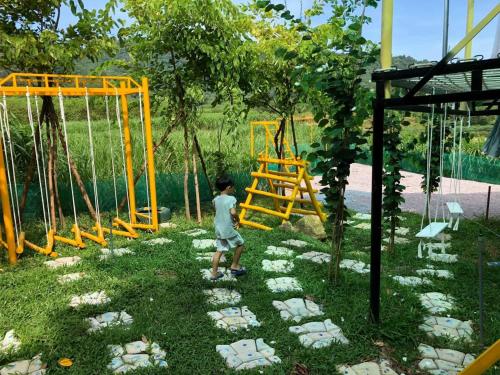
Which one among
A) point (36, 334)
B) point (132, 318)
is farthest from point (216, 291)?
point (36, 334)

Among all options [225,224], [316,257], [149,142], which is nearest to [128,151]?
[149,142]

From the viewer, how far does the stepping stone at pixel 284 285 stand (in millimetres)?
3671

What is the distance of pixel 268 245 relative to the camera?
197 inches

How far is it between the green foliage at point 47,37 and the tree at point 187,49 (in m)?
0.45

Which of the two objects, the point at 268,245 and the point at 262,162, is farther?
the point at 262,162

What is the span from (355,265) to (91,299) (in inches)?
99.6

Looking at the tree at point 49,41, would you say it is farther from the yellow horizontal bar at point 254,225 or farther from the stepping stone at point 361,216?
the stepping stone at point 361,216

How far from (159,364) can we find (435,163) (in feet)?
15.7

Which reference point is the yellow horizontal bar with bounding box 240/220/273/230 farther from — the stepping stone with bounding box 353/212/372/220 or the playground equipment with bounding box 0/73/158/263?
the stepping stone with bounding box 353/212/372/220

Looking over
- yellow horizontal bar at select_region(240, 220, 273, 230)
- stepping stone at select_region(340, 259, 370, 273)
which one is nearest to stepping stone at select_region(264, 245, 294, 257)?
stepping stone at select_region(340, 259, 370, 273)

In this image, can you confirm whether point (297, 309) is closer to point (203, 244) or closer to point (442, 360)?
point (442, 360)

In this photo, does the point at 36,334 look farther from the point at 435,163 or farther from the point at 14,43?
the point at 435,163

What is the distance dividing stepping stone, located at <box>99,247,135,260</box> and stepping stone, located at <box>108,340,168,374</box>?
1.81m

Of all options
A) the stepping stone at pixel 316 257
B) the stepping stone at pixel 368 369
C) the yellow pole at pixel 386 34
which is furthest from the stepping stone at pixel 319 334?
the yellow pole at pixel 386 34
